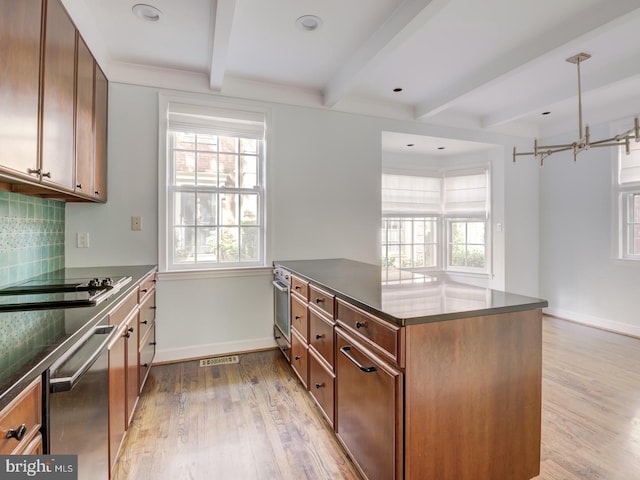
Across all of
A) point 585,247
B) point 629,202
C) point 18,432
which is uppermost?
point 629,202

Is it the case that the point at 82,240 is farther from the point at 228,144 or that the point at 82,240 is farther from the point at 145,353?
the point at 228,144

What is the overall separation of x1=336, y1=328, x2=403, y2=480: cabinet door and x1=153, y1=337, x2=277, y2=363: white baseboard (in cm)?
163

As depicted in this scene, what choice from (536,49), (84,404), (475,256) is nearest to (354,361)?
(84,404)

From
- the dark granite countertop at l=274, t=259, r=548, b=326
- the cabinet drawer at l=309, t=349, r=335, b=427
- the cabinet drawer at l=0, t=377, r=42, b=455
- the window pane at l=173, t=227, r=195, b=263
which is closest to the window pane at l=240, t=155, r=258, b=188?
the window pane at l=173, t=227, r=195, b=263

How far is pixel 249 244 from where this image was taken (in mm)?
3266

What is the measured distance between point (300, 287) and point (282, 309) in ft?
2.04

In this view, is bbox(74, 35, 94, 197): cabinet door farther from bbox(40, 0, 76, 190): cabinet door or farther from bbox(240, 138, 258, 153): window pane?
bbox(240, 138, 258, 153): window pane

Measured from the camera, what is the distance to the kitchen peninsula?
47.3 inches

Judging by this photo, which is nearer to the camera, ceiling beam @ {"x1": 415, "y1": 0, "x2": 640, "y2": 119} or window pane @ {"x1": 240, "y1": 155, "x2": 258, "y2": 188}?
ceiling beam @ {"x1": 415, "y1": 0, "x2": 640, "y2": 119}

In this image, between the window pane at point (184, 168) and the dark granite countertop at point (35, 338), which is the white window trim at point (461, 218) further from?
the dark granite countertop at point (35, 338)

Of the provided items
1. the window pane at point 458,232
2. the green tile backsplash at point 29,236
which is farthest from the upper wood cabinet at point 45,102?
the window pane at point 458,232

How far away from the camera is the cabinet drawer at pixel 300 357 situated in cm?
224

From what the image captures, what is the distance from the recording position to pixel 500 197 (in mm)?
4418

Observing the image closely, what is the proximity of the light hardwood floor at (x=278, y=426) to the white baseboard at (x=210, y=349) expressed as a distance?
0.12 metres
